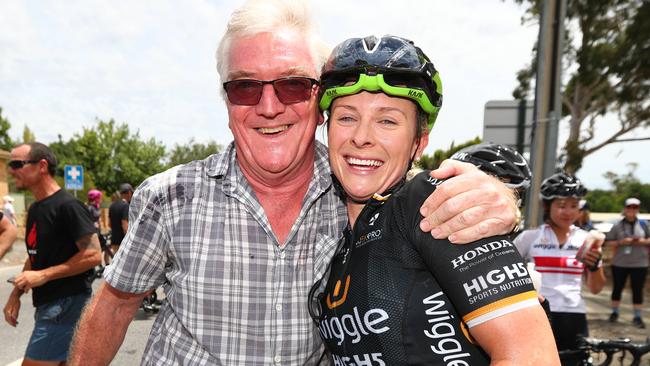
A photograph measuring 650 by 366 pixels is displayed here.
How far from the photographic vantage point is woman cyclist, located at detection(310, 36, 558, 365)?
44.5 inches

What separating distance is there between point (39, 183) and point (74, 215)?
614mm

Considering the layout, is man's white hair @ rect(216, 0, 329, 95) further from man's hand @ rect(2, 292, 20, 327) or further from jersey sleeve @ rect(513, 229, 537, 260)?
jersey sleeve @ rect(513, 229, 537, 260)

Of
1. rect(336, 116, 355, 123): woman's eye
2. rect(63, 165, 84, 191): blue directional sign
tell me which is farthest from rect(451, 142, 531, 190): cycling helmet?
rect(63, 165, 84, 191): blue directional sign

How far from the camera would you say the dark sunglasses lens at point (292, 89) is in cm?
186

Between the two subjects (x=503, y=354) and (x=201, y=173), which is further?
(x=201, y=173)

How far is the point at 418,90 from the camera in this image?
5.55 feet

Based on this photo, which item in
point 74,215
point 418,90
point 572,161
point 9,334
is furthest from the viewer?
point 572,161

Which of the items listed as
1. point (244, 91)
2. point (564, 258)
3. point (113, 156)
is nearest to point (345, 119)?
point (244, 91)

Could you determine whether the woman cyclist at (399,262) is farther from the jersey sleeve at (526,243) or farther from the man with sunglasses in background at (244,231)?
the jersey sleeve at (526,243)

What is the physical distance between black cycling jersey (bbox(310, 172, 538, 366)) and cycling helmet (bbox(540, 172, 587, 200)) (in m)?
3.87

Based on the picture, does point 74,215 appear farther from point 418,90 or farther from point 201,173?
point 418,90

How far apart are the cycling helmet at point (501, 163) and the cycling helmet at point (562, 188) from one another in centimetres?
260

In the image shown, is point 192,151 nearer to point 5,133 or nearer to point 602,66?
point 5,133

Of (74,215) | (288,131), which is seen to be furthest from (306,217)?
(74,215)
